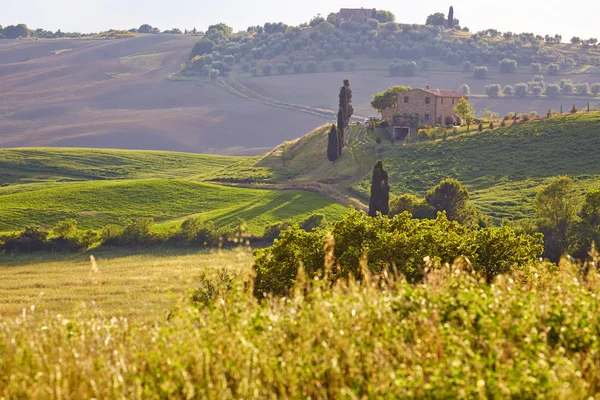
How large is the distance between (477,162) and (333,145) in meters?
19.1

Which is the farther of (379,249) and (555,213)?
(555,213)

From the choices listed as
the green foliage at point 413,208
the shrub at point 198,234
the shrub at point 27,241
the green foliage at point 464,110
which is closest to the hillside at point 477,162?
the green foliage at point 464,110

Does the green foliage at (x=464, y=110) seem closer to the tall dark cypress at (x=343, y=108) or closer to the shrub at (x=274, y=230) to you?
the tall dark cypress at (x=343, y=108)

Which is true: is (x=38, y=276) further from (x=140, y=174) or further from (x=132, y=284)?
(x=140, y=174)

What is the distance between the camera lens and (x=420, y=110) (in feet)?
386

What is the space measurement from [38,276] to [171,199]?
41303 mm

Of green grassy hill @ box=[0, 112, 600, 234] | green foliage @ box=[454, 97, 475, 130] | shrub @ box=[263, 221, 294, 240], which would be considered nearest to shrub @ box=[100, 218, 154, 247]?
green grassy hill @ box=[0, 112, 600, 234]

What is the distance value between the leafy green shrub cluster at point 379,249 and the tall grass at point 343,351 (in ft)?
48.5

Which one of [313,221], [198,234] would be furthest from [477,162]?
[198,234]

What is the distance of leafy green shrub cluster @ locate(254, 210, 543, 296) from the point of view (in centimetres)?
2845

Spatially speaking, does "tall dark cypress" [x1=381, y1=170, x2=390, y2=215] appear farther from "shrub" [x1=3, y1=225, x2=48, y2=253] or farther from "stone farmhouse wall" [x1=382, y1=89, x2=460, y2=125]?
"stone farmhouse wall" [x1=382, y1=89, x2=460, y2=125]

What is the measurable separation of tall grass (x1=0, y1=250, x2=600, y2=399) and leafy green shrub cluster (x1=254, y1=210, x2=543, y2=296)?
14.8 metres

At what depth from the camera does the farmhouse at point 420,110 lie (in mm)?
115062

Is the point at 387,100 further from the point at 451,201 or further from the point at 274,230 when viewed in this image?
the point at 274,230
